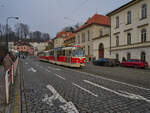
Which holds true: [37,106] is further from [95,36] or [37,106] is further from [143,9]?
[95,36]

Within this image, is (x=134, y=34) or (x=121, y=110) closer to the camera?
(x=121, y=110)

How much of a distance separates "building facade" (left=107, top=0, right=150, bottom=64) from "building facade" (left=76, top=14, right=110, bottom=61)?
376 cm

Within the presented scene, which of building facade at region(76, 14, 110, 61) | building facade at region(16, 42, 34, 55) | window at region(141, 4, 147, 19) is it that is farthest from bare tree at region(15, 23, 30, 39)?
window at region(141, 4, 147, 19)

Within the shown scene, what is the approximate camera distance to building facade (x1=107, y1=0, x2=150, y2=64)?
2267 centimetres

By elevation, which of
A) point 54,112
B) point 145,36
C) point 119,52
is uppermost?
point 145,36

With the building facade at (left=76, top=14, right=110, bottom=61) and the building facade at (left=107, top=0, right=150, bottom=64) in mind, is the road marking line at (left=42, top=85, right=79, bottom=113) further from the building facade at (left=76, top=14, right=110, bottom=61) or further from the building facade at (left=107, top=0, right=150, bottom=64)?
the building facade at (left=76, top=14, right=110, bottom=61)

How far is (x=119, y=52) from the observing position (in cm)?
2819

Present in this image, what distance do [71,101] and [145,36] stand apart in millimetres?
22942

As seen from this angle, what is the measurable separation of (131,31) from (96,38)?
1290 cm

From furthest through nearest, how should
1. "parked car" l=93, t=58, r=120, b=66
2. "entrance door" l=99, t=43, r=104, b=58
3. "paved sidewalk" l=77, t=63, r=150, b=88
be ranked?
"entrance door" l=99, t=43, r=104, b=58 → "parked car" l=93, t=58, r=120, b=66 → "paved sidewalk" l=77, t=63, r=150, b=88

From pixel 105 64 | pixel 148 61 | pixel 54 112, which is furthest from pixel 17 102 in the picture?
pixel 148 61

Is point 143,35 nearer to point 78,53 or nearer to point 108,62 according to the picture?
point 108,62

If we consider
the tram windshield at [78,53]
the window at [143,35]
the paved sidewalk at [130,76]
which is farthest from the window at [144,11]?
the tram windshield at [78,53]

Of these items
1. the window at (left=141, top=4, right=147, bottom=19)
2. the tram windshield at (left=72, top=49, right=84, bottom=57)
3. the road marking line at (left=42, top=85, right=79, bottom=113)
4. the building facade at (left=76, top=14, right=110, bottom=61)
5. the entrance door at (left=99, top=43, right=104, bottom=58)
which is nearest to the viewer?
the road marking line at (left=42, top=85, right=79, bottom=113)
